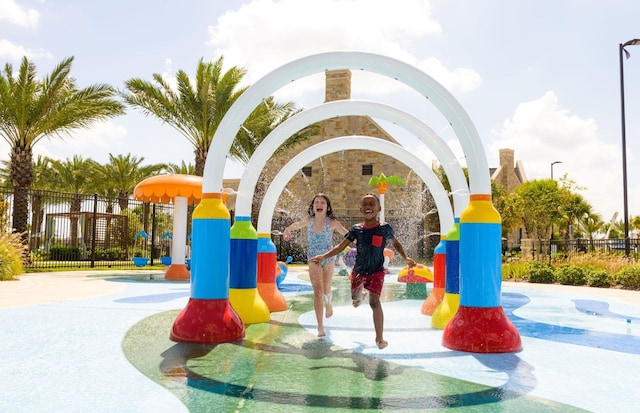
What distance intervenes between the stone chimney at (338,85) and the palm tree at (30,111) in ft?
49.2

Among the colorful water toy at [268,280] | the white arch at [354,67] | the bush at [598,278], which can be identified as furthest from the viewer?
the bush at [598,278]

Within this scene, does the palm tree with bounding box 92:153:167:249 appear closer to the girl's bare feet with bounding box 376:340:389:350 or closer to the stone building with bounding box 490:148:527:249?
the stone building with bounding box 490:148:527:249

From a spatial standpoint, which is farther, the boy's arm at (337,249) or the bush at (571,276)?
the bush at (571,276)

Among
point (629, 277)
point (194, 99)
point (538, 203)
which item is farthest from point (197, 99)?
point (538, 203)

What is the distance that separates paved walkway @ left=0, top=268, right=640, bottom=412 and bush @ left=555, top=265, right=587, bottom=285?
7.13m

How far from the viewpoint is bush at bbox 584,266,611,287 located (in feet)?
45.7

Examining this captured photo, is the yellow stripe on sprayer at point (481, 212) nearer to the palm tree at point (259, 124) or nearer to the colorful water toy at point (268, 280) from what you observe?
the colorful water toy at point (268, 280)

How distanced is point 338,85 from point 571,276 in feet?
63.1

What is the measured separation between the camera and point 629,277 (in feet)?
44.0

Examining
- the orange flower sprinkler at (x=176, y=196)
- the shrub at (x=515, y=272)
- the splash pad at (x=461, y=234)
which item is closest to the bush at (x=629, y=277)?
A: the shrub at (x=515, y=272)

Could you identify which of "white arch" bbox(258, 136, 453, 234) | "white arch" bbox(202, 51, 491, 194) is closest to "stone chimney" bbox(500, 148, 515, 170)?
"white arch" bbox(258, 136, 453, 234)

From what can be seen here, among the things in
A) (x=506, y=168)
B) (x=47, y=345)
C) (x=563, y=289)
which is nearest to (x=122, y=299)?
(x=47, y=345)

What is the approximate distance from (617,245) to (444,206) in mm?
17063

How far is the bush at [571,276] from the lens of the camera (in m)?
14.5
